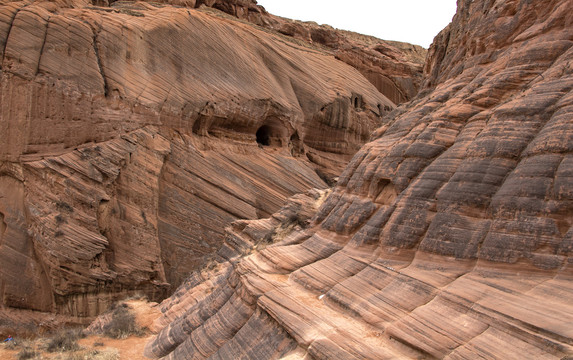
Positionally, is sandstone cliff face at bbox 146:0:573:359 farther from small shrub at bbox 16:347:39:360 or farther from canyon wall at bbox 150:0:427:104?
canyon wall at bbox 150:0:427:104

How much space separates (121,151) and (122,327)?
7.37 metres

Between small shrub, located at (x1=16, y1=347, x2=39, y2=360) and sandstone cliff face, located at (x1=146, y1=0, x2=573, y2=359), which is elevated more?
sandstone cliff face, located at (x1=146, y1=0, x2=573, y2=359)

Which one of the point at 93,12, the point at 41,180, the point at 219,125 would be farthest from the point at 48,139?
the point at 219,125

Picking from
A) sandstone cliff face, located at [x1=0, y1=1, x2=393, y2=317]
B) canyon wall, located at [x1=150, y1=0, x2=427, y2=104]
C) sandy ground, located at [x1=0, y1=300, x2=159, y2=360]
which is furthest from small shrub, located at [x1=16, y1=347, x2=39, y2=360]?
canyon wall, located at [x1=150, y1=0, x2=427, y2=104]

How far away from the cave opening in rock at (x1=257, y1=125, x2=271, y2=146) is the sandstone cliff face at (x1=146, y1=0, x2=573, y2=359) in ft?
44.0

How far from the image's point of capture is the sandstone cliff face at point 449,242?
615 cm

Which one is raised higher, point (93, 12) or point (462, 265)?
point (93, 12)

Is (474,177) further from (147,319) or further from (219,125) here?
(219,125)

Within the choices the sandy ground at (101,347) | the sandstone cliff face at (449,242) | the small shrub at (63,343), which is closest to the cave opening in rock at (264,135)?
the sandstone cliff face at (449,242)

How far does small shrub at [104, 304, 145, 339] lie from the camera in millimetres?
12367

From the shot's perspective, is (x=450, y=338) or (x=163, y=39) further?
(x=163, y=39)

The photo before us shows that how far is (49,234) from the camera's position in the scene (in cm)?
1552

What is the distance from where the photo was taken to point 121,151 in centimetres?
1727

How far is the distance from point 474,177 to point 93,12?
17.5 metres
